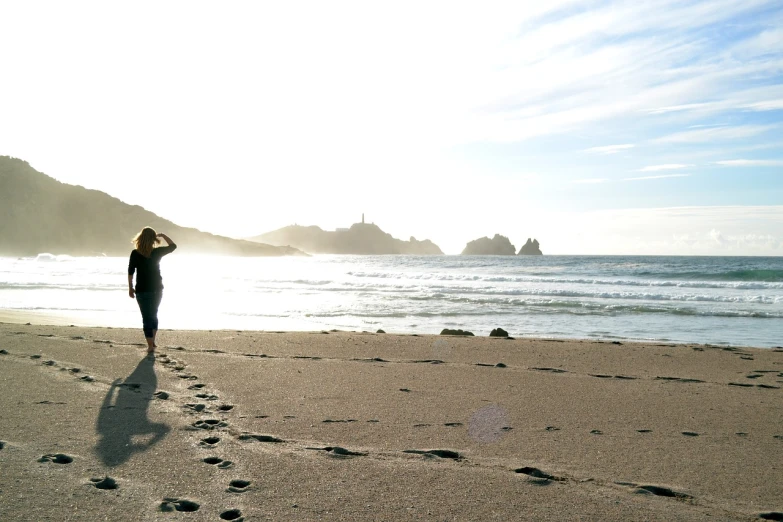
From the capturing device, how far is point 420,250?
591 ft

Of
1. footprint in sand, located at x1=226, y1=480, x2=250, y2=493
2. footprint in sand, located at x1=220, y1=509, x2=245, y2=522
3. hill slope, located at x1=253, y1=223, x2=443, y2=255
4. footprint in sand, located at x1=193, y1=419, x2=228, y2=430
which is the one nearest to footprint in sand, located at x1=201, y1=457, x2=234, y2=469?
footprint in sand, located at x1=226, y1=480, x2=250, y2=493

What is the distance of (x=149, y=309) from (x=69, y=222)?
116 m

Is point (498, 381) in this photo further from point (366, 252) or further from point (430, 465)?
point (366, 252)

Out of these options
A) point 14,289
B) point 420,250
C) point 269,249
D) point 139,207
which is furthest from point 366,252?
point 14,289

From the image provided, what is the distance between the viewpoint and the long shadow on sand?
11.9 ft

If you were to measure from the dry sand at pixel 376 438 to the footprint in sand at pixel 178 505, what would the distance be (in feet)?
0.03

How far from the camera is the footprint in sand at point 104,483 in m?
3.04

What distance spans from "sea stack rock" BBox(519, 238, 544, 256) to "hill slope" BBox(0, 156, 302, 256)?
5410 cm

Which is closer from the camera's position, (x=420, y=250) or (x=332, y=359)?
(x=332, y=359)

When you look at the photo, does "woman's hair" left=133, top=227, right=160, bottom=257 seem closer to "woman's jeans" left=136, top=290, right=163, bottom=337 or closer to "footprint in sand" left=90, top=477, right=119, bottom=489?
"woman's jeans" left=136, top=290, right=163, bottom=337

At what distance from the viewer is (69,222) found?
4235 inches

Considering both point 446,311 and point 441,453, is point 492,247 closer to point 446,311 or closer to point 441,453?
point 446,311

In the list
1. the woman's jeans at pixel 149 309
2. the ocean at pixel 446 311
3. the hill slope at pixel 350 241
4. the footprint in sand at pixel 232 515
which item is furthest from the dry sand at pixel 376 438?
the hill slope at pixel 350 241

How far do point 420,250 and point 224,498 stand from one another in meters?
177
